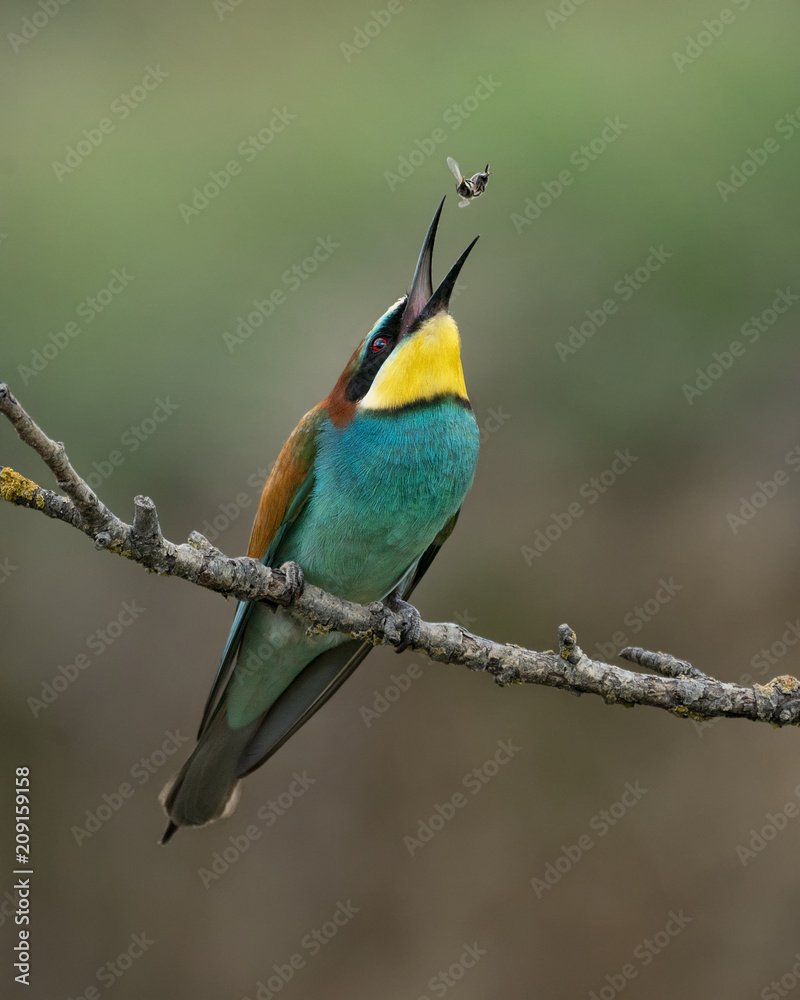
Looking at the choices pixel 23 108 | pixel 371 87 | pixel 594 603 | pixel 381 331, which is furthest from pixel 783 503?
pixel 23 108

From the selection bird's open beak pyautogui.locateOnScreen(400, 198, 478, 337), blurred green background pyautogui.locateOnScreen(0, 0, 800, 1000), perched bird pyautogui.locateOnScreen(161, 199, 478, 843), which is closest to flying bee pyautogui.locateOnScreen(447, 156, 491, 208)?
bird's open beak pyautogui.locateOnScreen(400, 198, 478, 337)

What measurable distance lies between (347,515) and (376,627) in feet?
1.22

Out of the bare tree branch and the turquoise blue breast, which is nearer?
the bare tree branch

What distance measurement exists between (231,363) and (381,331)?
2.45 m

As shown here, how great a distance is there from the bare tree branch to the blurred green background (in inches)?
82.4

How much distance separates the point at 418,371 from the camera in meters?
3.00

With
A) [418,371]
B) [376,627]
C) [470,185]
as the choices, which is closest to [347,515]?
[376,627]

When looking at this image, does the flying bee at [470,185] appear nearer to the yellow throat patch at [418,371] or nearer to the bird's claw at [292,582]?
the yellow throat patch at [418,371]

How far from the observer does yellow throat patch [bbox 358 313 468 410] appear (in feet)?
9.80

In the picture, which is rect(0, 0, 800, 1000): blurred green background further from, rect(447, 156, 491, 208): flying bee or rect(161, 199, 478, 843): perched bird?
rect(447, 156, 491, 208): flying bee

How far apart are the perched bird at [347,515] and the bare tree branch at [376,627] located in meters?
0.16

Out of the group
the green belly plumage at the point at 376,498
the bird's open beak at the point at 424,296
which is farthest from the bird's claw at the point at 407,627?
the bird's open beak at the point at 424,296

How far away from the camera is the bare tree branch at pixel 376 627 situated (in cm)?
196

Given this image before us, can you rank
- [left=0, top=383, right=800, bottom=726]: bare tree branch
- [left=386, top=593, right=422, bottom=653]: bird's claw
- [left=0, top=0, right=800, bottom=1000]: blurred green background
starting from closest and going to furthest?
[left=0, top=383, right=800, bottom=726]: bare tree branch → [left=386, top=593, right=422, bottom=653]: bird's claw → [left=0, top=0, right=800, bottom=1000]: blurred green background
